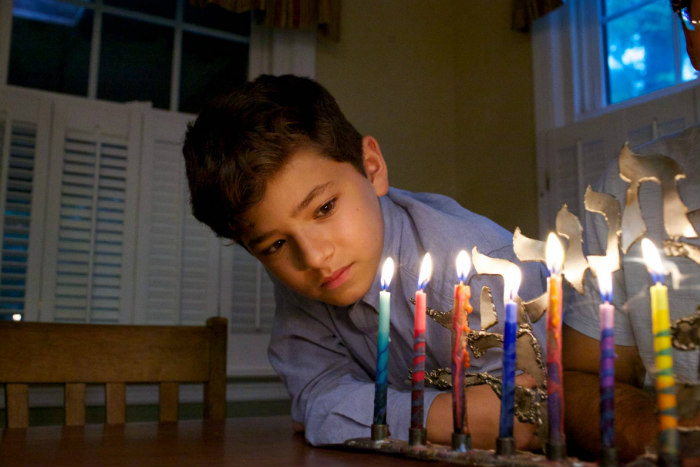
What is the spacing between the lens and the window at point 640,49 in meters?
2.17

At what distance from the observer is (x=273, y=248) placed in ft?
3.17

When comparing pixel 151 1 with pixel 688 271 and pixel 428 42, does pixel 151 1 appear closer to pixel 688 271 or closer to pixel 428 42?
pixel 428 42

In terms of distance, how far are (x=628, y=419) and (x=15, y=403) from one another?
1.08 m

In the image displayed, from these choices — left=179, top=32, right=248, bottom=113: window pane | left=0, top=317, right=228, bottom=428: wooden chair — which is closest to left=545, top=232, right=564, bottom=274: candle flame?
left=0, top=317, right=228, bottom=428: wooden chair

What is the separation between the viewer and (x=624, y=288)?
945 mm

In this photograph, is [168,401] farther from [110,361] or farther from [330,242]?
[330,242]

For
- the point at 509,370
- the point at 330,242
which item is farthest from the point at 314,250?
the point at 509,370

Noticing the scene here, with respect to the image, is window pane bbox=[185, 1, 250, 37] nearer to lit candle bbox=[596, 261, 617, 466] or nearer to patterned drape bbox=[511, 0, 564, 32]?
patterned drape bbox=[511, 0, 564, 32]

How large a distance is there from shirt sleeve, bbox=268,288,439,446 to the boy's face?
0.14 metres

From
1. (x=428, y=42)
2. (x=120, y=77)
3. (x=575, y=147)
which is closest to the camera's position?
(x=575, y=147)

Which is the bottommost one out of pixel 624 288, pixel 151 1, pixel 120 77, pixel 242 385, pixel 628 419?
pixel 242 385

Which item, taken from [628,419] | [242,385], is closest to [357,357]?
[628,419]

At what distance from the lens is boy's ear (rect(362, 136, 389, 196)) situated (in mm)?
1126

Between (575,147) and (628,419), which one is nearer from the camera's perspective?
(628,419)
